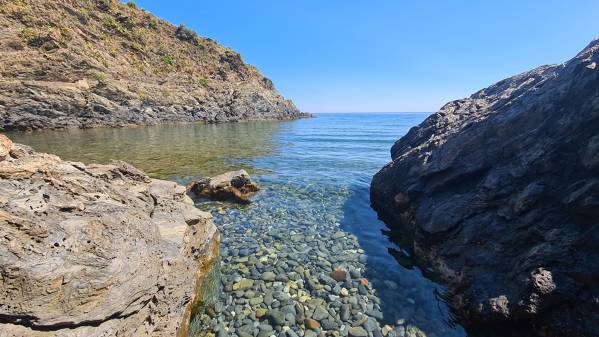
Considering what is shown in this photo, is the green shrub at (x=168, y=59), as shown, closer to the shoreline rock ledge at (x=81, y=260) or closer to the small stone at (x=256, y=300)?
the shoreline rock ledge at (x=81, y=260)

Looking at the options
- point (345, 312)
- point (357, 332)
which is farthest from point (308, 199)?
point (357, 332)

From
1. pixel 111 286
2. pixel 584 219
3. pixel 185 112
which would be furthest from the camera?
pixel 185 112

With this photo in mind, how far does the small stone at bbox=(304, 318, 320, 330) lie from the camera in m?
5.76

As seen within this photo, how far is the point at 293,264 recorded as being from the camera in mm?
7926

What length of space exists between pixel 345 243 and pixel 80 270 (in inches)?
271

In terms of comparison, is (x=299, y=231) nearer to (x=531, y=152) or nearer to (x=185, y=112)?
(x=531, y=152)

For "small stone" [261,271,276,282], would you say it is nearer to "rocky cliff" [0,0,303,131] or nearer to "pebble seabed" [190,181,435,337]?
"pebble seabed" [190,181,435,337]

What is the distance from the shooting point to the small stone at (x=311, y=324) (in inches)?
227

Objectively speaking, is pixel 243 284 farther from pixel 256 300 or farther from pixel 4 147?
pixel 4 147

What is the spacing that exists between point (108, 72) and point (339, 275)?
6369 centimetres

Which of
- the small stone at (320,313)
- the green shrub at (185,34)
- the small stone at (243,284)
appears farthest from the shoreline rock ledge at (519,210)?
the green shrub at (185,34)

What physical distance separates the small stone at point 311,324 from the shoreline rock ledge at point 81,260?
7.29ft

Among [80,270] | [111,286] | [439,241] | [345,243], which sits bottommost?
[345,243]

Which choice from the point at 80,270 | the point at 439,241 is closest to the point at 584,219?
the point at 439,241
